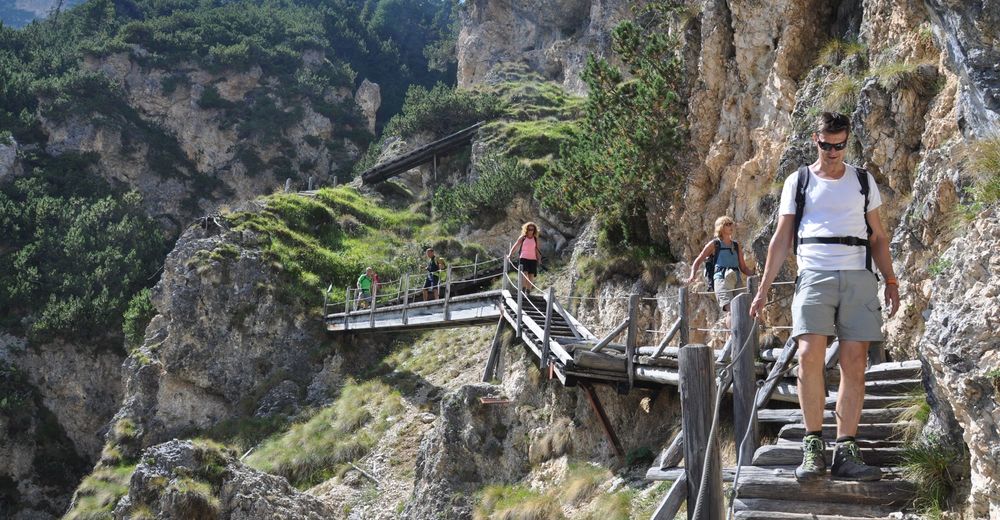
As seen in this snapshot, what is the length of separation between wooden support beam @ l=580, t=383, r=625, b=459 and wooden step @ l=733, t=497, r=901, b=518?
253 inches

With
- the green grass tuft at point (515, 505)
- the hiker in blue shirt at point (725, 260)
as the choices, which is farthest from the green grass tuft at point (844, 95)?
the green grass tuft at point (515, 505)

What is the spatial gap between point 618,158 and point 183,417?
1588cm

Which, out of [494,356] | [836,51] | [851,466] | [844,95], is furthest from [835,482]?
[494,356]

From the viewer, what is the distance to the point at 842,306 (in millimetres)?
4762

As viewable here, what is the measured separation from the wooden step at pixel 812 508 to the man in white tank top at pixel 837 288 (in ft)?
0.67

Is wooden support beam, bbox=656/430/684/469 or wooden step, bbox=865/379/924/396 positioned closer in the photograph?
wooden step, bbox=865/379/924/396

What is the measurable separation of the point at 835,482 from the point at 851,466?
0.16m

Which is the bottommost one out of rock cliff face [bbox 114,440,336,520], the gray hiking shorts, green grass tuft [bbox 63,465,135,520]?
green grass tuft [bbox 63,465,135,520]

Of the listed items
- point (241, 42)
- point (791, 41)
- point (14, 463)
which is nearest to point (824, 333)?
point (791, 41)

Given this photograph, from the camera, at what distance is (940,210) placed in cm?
647

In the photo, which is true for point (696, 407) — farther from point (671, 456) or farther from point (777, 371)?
point (777, 371)

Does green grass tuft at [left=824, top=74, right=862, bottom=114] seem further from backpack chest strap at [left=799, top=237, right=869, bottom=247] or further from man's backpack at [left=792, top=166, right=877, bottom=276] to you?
backpack chest strap at [left=799, top=237, right=869, bottom=247]

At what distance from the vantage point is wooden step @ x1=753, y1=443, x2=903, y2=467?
5.03 metres

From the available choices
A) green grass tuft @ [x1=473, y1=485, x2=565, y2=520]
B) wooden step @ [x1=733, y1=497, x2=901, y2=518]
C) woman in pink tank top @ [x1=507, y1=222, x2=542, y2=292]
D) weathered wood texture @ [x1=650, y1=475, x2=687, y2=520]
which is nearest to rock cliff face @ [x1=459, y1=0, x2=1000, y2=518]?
wooden step @ [x1=733, y1=497, x2=901, y2=518]
